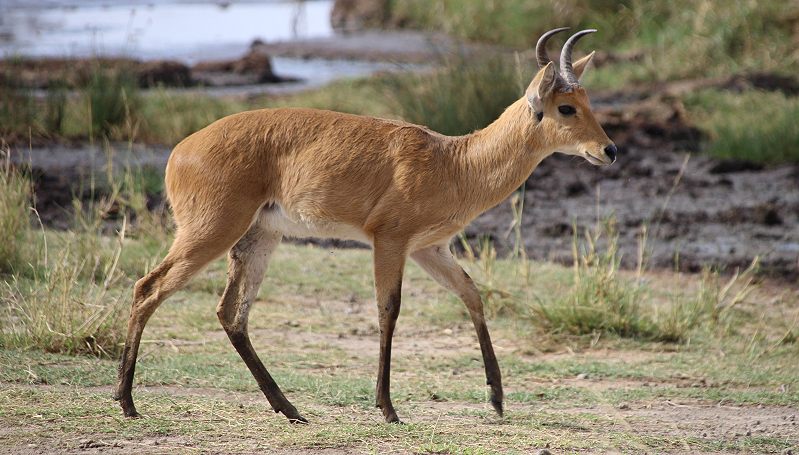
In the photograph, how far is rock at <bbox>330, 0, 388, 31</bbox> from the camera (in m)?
28.7

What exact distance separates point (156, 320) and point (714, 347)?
13.4 ft

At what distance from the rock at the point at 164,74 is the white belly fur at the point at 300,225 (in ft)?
37.8

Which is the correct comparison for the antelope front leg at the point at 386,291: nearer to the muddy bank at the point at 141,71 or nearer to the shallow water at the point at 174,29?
the muddy bank at the point at 141,71

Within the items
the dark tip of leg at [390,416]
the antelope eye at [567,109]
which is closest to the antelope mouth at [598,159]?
the antelope eye at [567,109]

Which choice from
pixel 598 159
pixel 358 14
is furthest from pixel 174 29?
pixel 598 159

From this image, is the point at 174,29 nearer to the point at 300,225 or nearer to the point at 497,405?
the point at 300,225

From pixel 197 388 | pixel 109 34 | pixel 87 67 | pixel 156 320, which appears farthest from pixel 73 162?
pixel 109 34

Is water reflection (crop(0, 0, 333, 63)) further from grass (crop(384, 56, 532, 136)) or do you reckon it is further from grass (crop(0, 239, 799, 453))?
grass (crop(0, 239, 799, 453))

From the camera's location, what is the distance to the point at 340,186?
22.1 ft

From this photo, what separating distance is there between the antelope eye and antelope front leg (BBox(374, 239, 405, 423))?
1160 millimetres

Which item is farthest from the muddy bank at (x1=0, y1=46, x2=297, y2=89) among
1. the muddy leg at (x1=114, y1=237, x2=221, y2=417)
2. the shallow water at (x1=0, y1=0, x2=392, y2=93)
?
the muddy leg at (x1=114, y1=237, x2=221, y2=417)

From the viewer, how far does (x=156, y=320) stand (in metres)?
8.71

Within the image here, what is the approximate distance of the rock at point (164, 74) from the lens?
59.5ft

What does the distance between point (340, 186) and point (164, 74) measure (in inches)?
494
